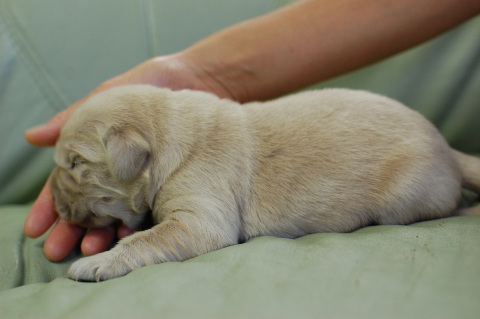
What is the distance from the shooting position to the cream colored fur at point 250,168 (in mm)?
2045

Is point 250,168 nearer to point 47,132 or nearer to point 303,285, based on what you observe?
point 303,285

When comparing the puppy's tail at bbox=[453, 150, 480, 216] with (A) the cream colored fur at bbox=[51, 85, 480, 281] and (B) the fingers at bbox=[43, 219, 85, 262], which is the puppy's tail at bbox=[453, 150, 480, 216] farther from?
(B) the fingers at bbox=[43, 219, 85, 262]

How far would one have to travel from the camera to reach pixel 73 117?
2.24 metres

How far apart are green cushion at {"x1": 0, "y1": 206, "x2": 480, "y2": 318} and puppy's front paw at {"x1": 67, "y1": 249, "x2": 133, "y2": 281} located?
101mm

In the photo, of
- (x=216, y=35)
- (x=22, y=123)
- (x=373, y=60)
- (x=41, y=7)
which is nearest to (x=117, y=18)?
(x=41, y=7)

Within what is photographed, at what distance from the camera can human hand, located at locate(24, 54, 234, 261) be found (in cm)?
224

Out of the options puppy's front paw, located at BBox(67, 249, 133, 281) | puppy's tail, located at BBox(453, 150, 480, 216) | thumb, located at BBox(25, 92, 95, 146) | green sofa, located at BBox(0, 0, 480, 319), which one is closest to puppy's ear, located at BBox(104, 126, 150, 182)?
puppy's front paw, located at BBox(67, 249, 133, 281)

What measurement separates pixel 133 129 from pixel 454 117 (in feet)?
8.59

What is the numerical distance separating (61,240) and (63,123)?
2.99 feet

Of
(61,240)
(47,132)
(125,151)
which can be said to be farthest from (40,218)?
(125,151)

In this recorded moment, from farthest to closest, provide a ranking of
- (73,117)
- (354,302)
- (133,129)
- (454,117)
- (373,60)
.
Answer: (454,117), (373,60), (73,117), (133,129), (354,302)

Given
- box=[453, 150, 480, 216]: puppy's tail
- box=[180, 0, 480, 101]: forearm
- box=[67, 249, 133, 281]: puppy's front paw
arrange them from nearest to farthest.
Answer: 1. box=[67, 249, 133, 281]: puppy's front paw
2. box=[453, 150, 480, 216]: puppy's tail
3. box=[180, 0, 480, 101]: forearm

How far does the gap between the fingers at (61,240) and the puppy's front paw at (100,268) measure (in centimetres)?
49

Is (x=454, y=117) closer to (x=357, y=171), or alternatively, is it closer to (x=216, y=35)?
(x=357, y=171)
